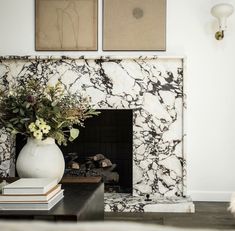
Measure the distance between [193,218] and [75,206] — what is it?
208 centimetres

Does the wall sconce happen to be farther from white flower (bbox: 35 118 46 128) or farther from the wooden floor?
white flower (bbox: 35 118 46 128)

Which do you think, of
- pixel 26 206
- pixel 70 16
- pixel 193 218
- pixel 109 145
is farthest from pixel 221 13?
pixel 26 206

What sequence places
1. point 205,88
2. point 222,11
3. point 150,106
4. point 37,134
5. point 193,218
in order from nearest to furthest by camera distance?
point 37,134, point 193,218, point 222,11, point 150,106, point 205,88

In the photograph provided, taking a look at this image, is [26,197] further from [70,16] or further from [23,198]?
[70,16]

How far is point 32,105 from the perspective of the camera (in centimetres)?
188

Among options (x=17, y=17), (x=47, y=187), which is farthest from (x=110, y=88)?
(x=47, y=187)

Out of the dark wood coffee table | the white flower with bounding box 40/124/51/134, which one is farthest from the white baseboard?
the white flower with bounding box 40/124/51/134

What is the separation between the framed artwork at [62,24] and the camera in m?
4.13

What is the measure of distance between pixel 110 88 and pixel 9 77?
1.04 meters

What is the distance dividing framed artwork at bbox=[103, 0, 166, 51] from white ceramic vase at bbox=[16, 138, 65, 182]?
92.6 inches

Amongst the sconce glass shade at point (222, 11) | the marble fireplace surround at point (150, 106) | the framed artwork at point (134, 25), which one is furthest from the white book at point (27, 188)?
the sconce glass shade at point (222, 11)

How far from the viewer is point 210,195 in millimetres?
4035

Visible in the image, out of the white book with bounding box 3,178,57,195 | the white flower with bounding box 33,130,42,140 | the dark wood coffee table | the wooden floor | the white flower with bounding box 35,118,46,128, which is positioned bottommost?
the wooden floor

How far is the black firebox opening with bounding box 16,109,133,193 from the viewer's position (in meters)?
4.11
